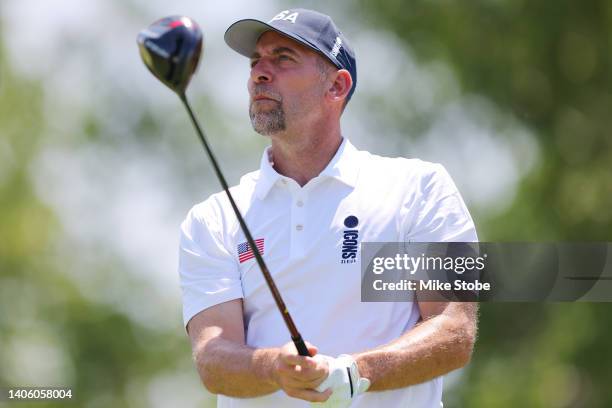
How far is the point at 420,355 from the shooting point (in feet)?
22.5

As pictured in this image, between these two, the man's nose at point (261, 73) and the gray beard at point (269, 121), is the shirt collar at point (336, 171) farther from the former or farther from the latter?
the man's nose at point (261, 73)

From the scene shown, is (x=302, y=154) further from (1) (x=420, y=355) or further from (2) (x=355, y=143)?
(2) (x=355, y=143)

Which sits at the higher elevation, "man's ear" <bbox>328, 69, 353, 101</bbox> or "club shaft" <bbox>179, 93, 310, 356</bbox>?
"man's ear" <bbox>328, 69, 353, 101</bbox>

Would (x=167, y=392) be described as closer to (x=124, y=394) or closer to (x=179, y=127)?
(x=124, y=394)

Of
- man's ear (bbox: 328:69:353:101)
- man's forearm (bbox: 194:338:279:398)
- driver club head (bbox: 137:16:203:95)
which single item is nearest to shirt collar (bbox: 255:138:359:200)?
man's ear (bbox: 328:69:353:101)

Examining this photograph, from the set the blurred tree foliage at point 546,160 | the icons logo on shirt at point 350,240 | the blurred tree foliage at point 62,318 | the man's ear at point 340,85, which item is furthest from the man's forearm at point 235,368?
the blurred tree foliage at point 62,318

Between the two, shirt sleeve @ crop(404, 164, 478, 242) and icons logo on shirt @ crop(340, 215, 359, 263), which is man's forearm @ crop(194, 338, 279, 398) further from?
shirt sleeve @ crop(404, 164, 478, 242)

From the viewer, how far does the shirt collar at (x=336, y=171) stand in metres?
7.45

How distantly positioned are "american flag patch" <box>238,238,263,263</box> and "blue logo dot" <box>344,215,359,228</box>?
1.28ft

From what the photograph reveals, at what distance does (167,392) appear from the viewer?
2695 cm

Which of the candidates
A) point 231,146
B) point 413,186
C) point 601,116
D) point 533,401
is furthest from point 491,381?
point 413,186

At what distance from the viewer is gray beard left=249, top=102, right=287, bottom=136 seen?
761 cm

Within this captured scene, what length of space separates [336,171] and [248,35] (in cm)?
87

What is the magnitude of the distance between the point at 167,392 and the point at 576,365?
8957 mm
